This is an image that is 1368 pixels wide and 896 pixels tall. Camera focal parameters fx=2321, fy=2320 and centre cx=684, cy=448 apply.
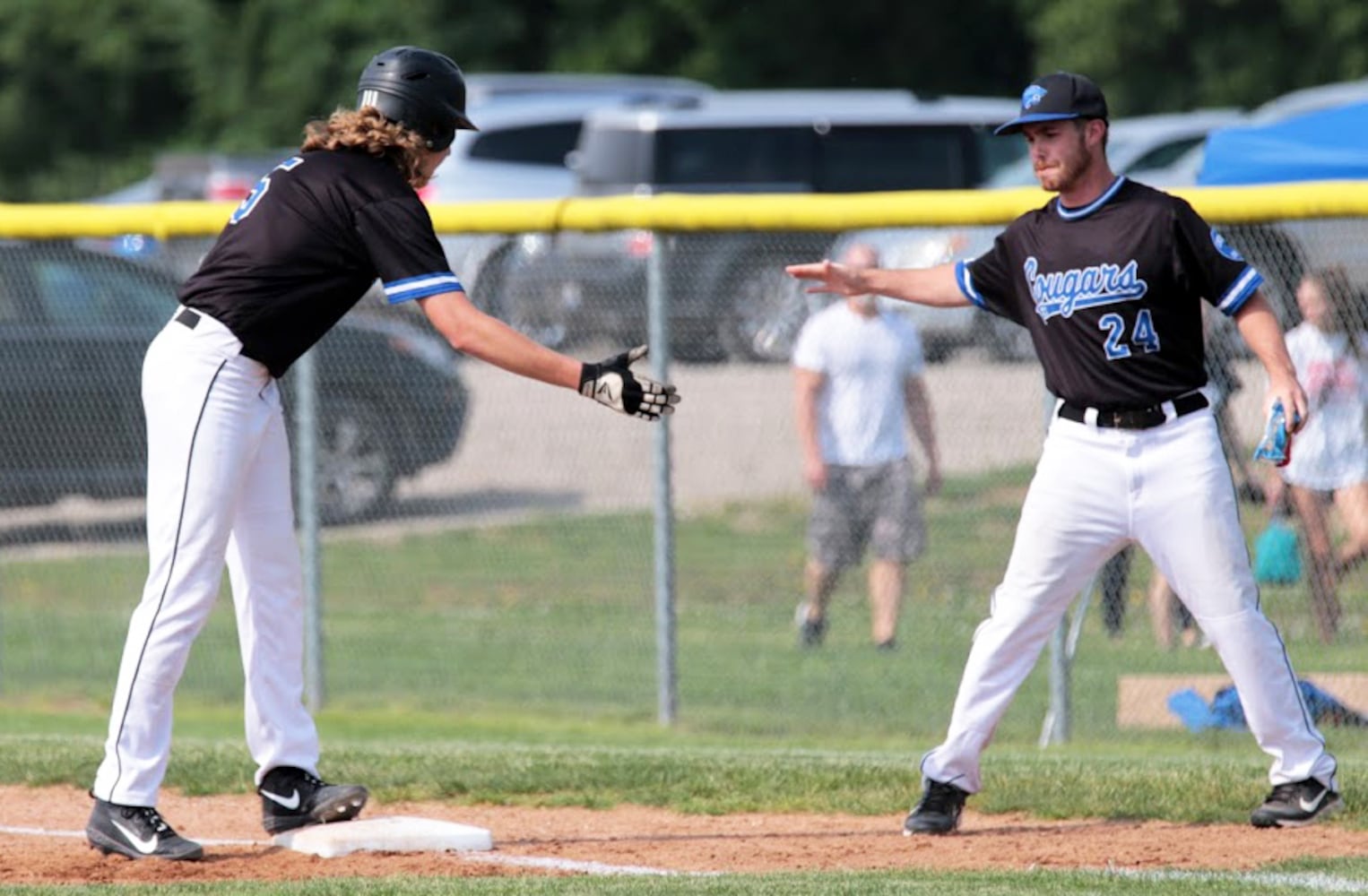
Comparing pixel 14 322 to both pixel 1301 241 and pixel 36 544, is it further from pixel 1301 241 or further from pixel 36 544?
pixel 1301 241

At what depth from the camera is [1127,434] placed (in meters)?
6.23

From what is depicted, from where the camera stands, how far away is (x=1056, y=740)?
8.90 meters

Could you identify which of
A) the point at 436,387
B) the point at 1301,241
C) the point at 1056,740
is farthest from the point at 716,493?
the point at 1301,241

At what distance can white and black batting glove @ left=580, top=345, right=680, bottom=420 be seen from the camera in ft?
18.6

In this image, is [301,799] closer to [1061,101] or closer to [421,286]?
[421,286]

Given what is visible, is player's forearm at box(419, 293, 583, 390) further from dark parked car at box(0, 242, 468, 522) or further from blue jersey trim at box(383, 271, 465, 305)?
dark parked car at box(0, 242, 468, 522)

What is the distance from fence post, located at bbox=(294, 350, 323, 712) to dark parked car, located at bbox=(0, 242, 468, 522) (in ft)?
1.06

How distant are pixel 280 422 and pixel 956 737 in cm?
205

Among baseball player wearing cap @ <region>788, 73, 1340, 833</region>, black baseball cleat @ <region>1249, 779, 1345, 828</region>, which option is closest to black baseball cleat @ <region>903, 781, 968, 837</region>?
baseball player wearing cap @ <region>788, 73, 1340, 833</region>

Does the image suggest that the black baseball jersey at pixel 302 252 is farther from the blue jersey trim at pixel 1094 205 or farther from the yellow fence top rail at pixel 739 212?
the yellow fence top rail at pixel 739 212

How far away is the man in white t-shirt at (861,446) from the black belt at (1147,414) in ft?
10.1

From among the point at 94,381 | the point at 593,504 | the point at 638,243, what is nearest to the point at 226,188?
the point at 638,243

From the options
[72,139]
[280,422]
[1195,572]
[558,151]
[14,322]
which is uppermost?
[72,139]

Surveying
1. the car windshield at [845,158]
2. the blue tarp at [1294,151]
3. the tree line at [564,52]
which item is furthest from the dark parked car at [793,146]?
the blue tarp at [1294,151]
